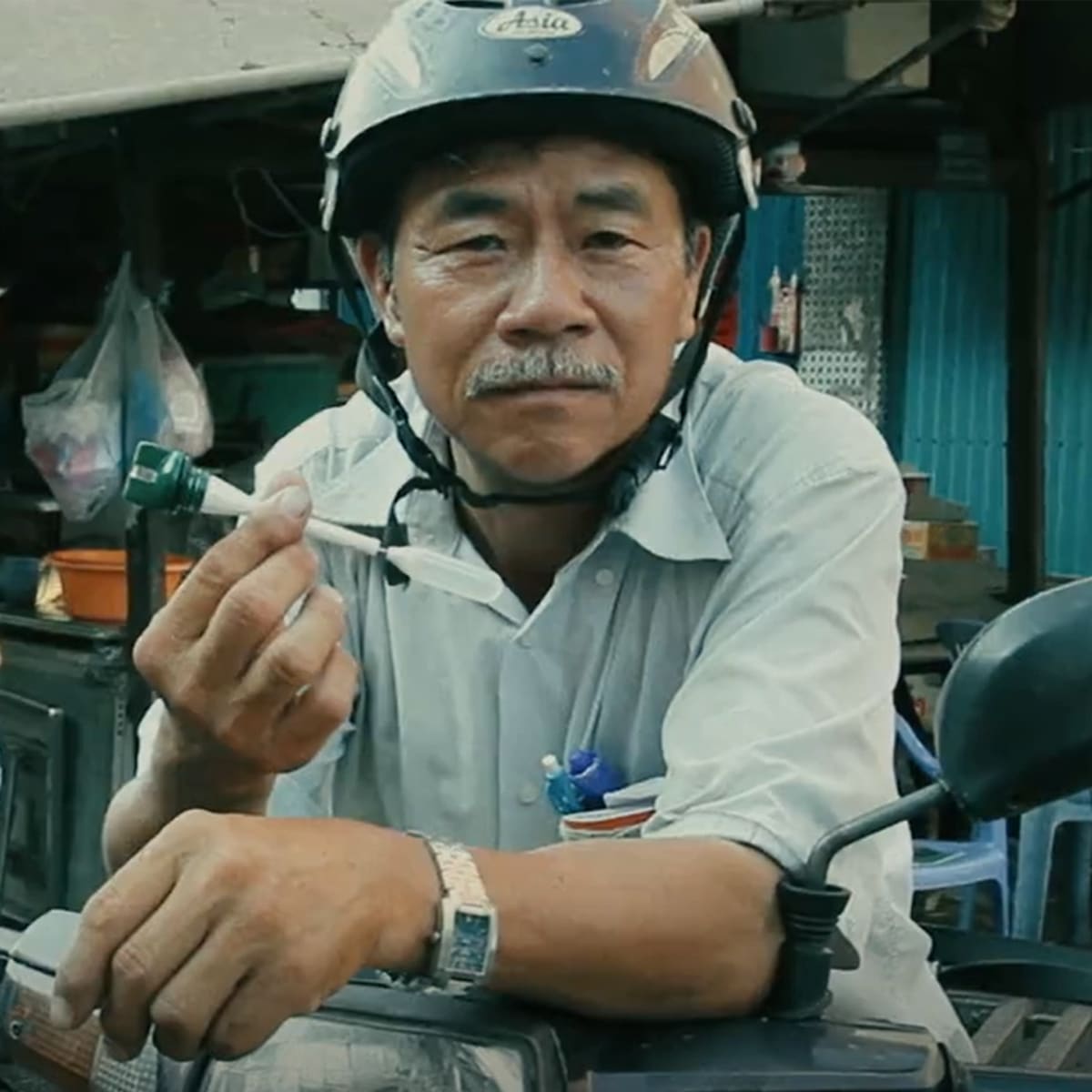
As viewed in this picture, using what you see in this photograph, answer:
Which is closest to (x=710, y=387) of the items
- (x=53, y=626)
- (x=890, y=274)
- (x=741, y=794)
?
(x=741, y=794)

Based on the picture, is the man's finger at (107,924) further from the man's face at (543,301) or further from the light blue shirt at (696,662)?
the man's face at (543,301)

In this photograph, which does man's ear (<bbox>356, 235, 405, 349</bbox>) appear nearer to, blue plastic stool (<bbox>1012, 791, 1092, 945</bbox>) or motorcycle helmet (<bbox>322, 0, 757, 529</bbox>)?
motorcycle helmet (<bbox>322, 0, 757, 529</bbox>)

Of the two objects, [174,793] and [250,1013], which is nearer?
[250,1013]

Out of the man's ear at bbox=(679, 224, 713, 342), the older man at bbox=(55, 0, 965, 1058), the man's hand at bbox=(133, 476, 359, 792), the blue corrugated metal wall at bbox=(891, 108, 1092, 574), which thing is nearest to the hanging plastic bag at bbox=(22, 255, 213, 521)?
the older man at bbox=(55, 0, 965, 1058)

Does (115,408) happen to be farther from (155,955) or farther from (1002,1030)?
(155,955)

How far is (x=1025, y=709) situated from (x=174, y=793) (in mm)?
839

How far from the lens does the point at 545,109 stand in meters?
2.08

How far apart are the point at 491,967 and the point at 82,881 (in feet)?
13.8

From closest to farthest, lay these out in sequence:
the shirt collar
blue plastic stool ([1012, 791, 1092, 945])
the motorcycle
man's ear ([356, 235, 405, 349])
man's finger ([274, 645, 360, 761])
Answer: the motorcycle, man's finger ([274, 645, 360, 761]), the shirt collar, man's ear ([356, 235, 405, 349]), blue plastic stool ([1012, 791, 1092, 945])

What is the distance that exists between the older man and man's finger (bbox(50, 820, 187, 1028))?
0.40ft

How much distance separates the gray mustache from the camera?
2.05m

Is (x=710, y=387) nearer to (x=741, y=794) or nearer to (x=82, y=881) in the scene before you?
(x=741, y=794)

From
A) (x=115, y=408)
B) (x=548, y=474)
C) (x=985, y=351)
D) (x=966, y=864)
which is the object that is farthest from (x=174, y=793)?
(x=985, y=351)

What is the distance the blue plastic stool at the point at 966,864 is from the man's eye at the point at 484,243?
295 cm
